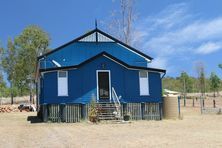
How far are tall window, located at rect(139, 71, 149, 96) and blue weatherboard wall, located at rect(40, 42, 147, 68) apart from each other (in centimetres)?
355

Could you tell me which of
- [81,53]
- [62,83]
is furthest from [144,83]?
[62,83]

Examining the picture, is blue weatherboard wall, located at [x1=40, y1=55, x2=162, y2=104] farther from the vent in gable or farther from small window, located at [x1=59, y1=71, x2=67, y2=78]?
the vent in gable

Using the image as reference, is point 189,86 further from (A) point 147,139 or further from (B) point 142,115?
(A) point 147,139

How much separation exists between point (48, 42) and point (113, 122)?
140 ft

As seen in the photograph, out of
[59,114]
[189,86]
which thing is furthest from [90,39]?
[189,86]

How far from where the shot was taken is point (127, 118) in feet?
96.1

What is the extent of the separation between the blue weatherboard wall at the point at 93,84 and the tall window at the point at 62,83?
0.70 ft

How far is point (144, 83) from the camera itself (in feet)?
106

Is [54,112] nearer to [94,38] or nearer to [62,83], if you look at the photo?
[62,83]

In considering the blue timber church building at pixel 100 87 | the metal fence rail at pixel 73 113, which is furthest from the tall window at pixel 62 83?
the metal fence rail at pixel 73 113

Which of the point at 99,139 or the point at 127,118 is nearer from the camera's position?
the point at 99,139

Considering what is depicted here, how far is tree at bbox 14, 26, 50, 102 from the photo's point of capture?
A: 66938 mm

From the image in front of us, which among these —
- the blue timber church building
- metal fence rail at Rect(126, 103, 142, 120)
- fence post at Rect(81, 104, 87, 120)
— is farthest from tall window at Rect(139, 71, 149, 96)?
fence post at Rect(81, 104, 87, 120)

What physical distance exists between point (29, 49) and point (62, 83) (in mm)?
36820
